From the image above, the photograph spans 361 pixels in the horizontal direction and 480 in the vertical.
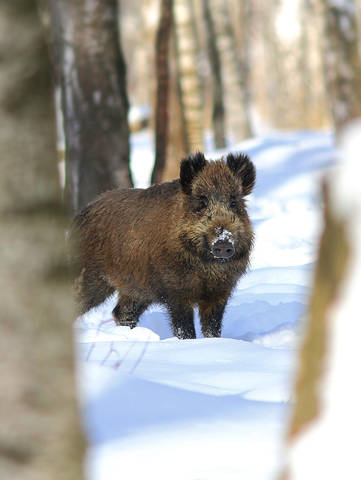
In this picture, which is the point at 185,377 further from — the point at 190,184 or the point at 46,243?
A: the point at 190,184

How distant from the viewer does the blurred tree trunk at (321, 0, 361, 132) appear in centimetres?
1461

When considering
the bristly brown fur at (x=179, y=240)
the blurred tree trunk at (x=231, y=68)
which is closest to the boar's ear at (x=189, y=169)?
the bristly brown fur at (x=179, y=240)

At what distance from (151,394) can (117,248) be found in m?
3.40

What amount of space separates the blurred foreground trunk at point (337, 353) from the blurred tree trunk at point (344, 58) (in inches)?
514

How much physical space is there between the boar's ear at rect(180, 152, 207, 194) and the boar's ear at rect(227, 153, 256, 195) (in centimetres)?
24

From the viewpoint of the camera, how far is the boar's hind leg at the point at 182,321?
5852 mm

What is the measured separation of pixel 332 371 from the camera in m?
1.77

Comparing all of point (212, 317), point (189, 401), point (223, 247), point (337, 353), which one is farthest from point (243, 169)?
point (337, 353)

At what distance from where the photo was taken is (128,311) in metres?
6.86

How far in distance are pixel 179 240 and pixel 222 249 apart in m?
0.53

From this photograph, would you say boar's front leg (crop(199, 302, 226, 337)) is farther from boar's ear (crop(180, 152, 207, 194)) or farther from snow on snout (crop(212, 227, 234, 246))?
boar's ear (crop(180, 152, 207, 194))

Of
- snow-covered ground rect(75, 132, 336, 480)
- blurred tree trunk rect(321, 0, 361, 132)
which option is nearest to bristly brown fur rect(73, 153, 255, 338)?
snow-covered ground rect(75, 132, 336, 480)

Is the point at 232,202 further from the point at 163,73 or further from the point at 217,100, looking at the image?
the point at 217,100

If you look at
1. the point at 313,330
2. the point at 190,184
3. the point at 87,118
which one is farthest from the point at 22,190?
the point at 87,118
